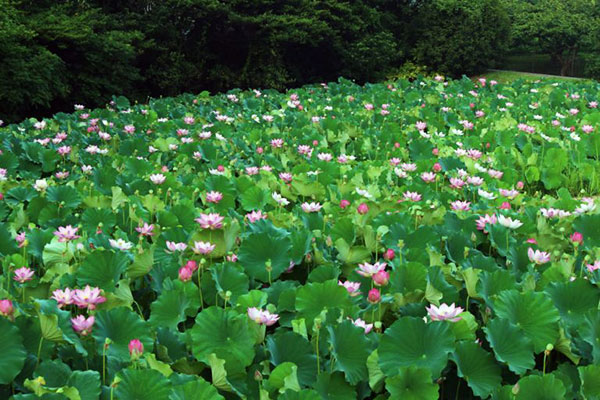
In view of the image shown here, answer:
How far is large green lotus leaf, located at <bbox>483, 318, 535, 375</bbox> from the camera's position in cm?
136

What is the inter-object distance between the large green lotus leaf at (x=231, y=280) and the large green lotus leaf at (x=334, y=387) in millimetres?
438

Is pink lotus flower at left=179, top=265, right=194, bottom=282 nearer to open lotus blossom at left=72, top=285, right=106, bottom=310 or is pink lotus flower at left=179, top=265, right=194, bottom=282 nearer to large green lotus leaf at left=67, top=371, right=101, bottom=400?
open lotus blossom at left=72, top=285, right=106, bottom=310

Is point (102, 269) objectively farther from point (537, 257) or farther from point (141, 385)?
point (537, 257)

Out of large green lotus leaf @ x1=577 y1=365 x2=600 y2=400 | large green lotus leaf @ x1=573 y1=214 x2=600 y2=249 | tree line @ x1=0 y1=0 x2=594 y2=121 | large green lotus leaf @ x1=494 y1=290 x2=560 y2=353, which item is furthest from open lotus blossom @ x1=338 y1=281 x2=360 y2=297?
tree line @ x1=0 y1=0 x2=594 y2=121

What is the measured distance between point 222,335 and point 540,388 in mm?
724

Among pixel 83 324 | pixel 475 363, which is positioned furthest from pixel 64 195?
pixel 475 363

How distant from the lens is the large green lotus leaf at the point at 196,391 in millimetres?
1187

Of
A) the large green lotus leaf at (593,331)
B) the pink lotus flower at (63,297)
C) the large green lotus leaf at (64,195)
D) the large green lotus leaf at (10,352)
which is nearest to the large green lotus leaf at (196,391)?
the large green lotus leaf at (10,352)

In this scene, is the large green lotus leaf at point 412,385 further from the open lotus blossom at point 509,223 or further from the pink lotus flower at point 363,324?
the open lotus blossom at point 509,223

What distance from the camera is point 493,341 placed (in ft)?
4.55

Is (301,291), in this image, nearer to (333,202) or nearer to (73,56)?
(333,202)

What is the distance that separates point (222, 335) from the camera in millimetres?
1412

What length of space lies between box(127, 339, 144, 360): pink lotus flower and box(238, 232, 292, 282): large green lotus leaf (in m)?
0.59

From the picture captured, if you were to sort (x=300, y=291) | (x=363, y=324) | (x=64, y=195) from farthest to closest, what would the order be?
1. (x=64, y=195)
2. (x=300, y=291)
3. (x=363, y=324)
